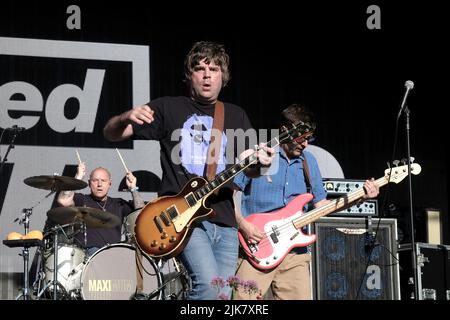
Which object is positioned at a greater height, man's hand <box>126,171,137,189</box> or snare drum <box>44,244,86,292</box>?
man's hand <box>126,171,137,189</box>

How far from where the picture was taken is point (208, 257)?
4852 millimetres

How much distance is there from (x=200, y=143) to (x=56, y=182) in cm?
270

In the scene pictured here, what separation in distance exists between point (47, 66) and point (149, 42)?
1081mm

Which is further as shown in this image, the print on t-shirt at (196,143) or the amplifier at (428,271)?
the amplifier at (428,271)

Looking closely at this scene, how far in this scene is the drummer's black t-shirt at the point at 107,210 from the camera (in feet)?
26.9

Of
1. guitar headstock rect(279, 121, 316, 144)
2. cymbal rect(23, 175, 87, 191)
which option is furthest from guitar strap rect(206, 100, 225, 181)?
cymbal rect(23, 175, 87, 191)

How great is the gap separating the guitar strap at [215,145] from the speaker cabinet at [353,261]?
282 cm

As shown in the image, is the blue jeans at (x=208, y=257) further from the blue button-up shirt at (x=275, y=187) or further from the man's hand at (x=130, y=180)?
the man's hand at (x=130, y=180)

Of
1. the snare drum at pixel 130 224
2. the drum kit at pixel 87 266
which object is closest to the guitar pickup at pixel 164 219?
the drum kit at pixel 87 266

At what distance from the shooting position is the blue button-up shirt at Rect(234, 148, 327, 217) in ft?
22.1

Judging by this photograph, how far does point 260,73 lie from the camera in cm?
940

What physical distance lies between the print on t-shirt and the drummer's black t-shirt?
289 cm

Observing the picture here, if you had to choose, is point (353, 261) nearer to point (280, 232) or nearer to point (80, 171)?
point (280, 232)

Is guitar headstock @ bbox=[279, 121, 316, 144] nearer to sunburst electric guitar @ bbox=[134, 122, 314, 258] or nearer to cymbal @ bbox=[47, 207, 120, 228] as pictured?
sunburst electric guitar @ bbox=[134, 122, 314, 258]
